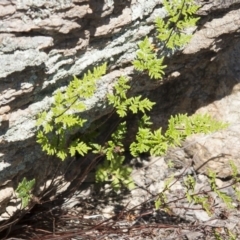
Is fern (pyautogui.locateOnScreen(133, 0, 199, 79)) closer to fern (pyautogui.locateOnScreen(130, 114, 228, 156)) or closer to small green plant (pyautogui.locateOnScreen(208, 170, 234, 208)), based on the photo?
fern (pyautogui.locateOnScreen(130, 114, 228, 156))

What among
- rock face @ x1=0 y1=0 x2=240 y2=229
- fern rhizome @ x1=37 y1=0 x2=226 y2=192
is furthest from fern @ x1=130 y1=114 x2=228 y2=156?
rock face @ x1=0 y1=0 x2=240 y2=229

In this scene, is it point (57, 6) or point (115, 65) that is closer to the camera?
point (57, 6)

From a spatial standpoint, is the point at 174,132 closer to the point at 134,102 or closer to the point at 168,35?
the point at 134,102

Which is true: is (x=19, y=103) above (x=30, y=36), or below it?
below

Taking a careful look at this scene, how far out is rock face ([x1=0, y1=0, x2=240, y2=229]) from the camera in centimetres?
291

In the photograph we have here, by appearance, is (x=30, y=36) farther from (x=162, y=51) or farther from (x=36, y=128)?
(x=162, y=51)

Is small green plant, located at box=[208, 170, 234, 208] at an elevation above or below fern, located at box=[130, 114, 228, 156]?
below

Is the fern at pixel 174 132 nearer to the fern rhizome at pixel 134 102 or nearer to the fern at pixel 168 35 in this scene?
the fern rhizome at pixel 134 102

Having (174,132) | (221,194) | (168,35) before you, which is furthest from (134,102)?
(221,194)

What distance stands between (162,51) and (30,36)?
3.13 feet

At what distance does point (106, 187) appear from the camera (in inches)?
173

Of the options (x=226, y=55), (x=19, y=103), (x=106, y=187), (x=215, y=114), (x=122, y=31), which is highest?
(x=122, y=31)

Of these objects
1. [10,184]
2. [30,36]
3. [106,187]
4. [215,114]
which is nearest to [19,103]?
[30,36]

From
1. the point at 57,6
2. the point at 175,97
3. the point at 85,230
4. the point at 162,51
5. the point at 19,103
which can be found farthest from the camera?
the point at 175,97
